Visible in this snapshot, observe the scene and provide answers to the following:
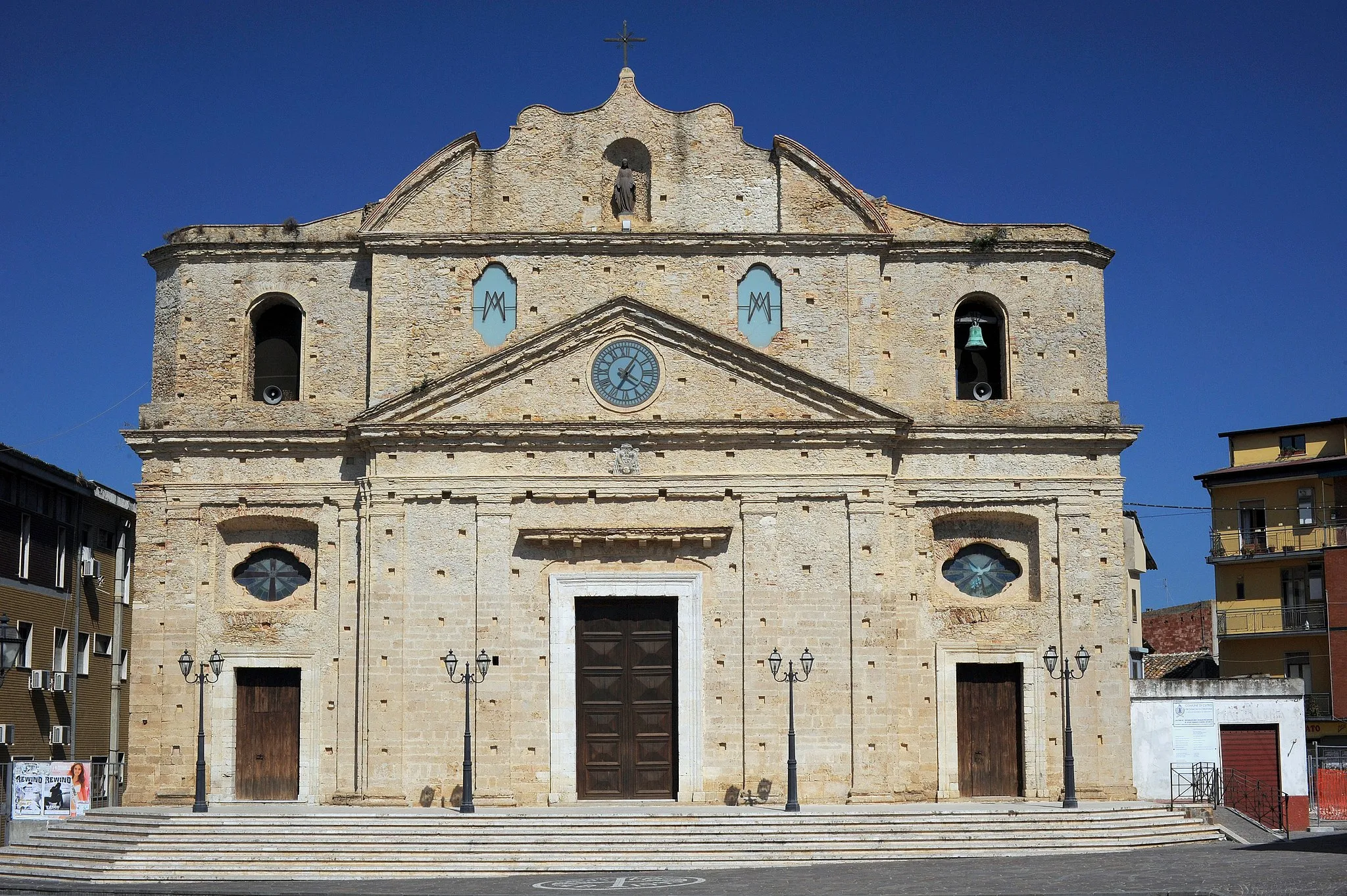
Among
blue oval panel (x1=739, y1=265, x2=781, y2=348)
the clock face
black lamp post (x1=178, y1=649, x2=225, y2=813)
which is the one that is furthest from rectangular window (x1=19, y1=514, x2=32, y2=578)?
blue oval panel (x1=739, y1=265, x2=781, y2=348)

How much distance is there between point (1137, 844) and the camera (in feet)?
92.7

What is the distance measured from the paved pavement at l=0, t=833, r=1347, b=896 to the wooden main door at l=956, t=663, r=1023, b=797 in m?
5.65

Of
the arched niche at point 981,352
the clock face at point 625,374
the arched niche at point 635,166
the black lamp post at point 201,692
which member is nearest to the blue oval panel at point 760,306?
the clock face at point 625,374

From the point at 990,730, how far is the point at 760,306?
9.87 metres

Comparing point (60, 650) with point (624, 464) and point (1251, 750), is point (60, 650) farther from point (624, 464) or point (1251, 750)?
point (1251, 750)

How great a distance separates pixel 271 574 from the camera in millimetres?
33375

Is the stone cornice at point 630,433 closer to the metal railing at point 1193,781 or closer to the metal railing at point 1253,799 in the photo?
the metal railing at point 1193,781

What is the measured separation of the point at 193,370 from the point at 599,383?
28.3 ft

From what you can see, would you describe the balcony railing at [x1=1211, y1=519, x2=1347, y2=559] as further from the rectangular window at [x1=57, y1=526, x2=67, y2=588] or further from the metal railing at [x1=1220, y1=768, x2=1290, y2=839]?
the rectangular window at [x1=57, y1=526, x2=67, y2=588]

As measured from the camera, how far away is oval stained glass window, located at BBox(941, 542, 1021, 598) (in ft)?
109

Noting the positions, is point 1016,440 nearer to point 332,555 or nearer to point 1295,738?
point 1295,738

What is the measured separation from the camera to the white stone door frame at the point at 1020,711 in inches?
1271

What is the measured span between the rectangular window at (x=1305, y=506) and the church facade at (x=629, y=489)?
61.9 feet

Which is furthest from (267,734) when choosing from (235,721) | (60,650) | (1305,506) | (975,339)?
(1305,506)
